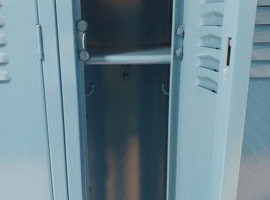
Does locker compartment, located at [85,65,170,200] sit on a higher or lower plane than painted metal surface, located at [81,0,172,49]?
lower

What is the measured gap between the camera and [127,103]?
1.38 metres

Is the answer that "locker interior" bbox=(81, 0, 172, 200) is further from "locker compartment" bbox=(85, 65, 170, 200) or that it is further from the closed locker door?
the closed locker door

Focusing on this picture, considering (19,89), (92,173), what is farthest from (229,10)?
(92,173)

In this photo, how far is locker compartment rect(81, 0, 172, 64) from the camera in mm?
1278

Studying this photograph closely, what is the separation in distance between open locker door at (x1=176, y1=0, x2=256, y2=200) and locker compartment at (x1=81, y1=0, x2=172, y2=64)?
1.60ft

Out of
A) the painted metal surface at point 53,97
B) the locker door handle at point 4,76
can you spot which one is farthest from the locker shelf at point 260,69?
the locker door handle at point 4,76

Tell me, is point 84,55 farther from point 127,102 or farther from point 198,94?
point 127,102

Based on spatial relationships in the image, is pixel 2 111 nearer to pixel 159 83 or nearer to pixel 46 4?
pixel 46 4

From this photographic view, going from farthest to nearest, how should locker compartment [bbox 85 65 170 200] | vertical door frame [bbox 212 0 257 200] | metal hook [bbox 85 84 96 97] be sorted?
locker compartment [bbox 85 65 170 200] → metal hook [bbox 85 84 96 97] → vertical door frame [bbox 212 0 257 200]

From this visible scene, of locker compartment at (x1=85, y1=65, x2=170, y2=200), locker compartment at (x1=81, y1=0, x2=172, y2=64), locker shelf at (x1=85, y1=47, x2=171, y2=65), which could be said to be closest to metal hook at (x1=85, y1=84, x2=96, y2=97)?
locker compartment at (x1=85, y1=65, x2=170, y2=200)

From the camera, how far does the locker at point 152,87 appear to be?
0.59 m

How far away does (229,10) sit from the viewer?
1.82ft

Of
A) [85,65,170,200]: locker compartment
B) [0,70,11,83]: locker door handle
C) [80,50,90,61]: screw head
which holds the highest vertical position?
[80,50,90,61]: screw head

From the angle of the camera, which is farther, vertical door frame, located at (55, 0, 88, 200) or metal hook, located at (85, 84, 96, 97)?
metal hook, located at (85, 84, 96, 97)
